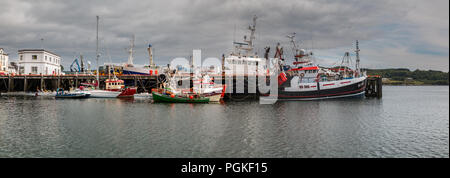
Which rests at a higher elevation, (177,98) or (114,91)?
(114,91)

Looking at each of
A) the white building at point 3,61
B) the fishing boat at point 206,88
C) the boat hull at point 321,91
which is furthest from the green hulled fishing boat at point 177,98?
the white building at point 3,61

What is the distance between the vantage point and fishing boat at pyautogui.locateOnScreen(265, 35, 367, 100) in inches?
2340

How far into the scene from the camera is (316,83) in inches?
2361

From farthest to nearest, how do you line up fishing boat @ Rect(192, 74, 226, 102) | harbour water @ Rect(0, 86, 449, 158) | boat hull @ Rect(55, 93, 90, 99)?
boat hull @ Rect(55, 93, 90, 99)
fishing boat @ Rect(192, 74, 226, 102)
harbour water @ Rect(0, 86, 449, 158)

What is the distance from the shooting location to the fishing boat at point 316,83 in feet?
195

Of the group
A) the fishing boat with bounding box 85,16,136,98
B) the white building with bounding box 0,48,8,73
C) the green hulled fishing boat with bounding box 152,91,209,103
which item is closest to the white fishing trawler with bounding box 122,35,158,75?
the fishing boat with bounding box 85,16,136,98

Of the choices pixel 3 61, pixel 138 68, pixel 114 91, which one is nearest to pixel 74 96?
pixel 114 91

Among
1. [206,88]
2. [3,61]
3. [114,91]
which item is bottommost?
[114,91]

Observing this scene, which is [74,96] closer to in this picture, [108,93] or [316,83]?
[108,93]

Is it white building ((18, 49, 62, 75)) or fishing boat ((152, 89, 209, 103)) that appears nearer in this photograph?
fishing boat ((152, 89, 209, 103))

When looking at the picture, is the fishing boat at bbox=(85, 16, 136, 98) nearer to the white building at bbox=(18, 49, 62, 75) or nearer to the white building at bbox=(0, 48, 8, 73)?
the white building at bbox=(18, 49, 62, 75)

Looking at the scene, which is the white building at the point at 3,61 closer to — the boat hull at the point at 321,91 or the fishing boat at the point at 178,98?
the fishing boat at the point at 178,98

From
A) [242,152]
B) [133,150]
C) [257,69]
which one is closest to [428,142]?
[242,152]
